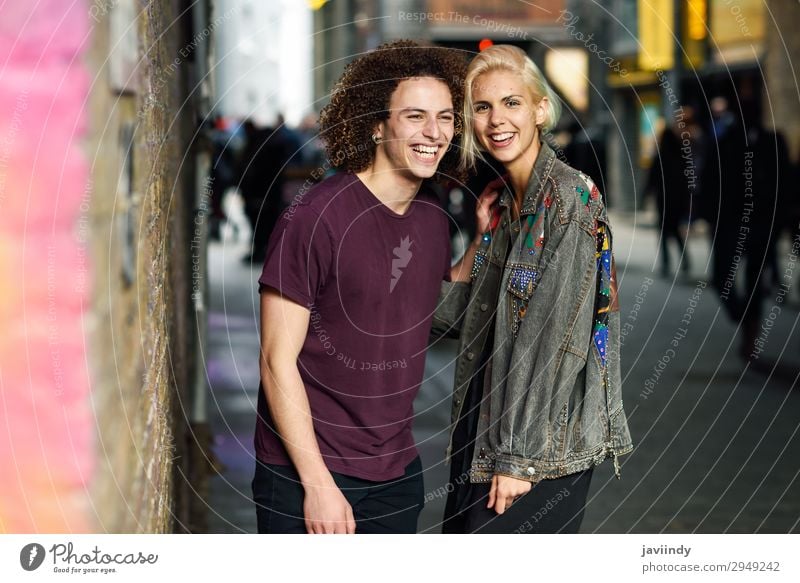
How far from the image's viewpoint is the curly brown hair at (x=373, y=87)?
2.80 meters

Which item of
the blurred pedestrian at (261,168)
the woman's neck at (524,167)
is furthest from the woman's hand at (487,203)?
the blurred pedestrian at (261,168)

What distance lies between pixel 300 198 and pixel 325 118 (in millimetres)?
320

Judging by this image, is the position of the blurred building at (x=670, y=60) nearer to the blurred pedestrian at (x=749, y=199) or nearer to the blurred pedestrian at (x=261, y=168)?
the blurred pedestrian at (x=261, y=168)

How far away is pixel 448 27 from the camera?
1642cm

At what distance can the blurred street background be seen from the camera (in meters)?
2.16

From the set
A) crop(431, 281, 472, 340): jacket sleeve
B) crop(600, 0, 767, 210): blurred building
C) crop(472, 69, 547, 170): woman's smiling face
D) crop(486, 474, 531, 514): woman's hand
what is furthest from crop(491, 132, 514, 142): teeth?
crop(600, 0, 767, 210): blurred building

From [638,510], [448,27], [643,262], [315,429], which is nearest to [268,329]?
[315,429]

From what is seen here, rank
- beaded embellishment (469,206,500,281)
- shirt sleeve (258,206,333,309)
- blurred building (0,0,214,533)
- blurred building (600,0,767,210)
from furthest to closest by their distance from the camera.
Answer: blurred building (600,0,767,210), beaded embellishment (469,206,500,281), shirt sleeve (258,206,333,309), blurred building (0,0,214,533)

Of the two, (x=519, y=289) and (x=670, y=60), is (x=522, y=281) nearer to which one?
(x=519, y=289)

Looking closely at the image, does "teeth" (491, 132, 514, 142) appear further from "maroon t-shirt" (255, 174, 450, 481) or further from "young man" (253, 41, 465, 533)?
"maroon t-shirt" (255, 174, 450, 481)

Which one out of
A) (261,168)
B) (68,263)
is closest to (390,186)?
(68,263)

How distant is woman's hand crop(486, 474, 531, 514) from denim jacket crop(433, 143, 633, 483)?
18mm

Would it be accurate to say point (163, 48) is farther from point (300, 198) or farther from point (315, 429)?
point (315, 429)

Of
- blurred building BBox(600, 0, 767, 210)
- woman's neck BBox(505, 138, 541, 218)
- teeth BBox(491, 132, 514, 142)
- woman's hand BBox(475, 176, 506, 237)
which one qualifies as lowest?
woman's hand BBox(475, 176, 506, 237)
